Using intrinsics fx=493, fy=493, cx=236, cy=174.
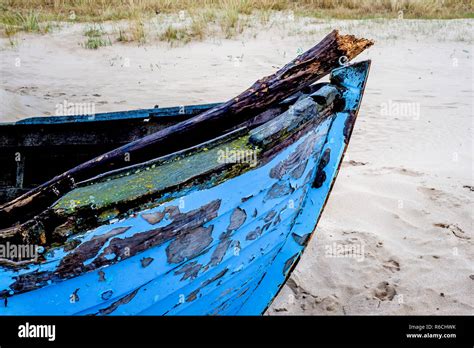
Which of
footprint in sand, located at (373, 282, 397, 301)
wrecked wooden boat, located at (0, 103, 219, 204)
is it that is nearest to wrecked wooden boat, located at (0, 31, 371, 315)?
footprint in sand, located at (373, 282, 397, 301)

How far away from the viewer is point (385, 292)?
2488mm

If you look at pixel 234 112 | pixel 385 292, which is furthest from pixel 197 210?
pixel 385 292

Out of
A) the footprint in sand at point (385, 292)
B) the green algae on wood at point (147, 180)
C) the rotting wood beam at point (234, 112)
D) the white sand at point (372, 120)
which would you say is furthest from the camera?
the white sand at point (372, 120)

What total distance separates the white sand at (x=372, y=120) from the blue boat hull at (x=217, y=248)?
25.4 inches

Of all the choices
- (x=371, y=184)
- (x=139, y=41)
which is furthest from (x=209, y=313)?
(x=139, y=41)

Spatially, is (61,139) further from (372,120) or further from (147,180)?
(372,120)

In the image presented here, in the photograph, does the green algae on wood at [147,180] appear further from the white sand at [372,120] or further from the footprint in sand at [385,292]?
the footprint in sand at [385,292]

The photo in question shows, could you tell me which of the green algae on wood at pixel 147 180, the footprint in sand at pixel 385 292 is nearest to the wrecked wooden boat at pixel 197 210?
the green algae on wood at pixel 147 180

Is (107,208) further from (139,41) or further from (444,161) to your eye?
(139,41)

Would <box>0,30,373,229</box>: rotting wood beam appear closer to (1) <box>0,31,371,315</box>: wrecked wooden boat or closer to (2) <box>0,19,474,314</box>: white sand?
(1) <box>0,31,371,315</box>: wrecked wooden boat

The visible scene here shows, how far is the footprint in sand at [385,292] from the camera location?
245 cm

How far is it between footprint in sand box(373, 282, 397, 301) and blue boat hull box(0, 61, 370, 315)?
2.36 ft
